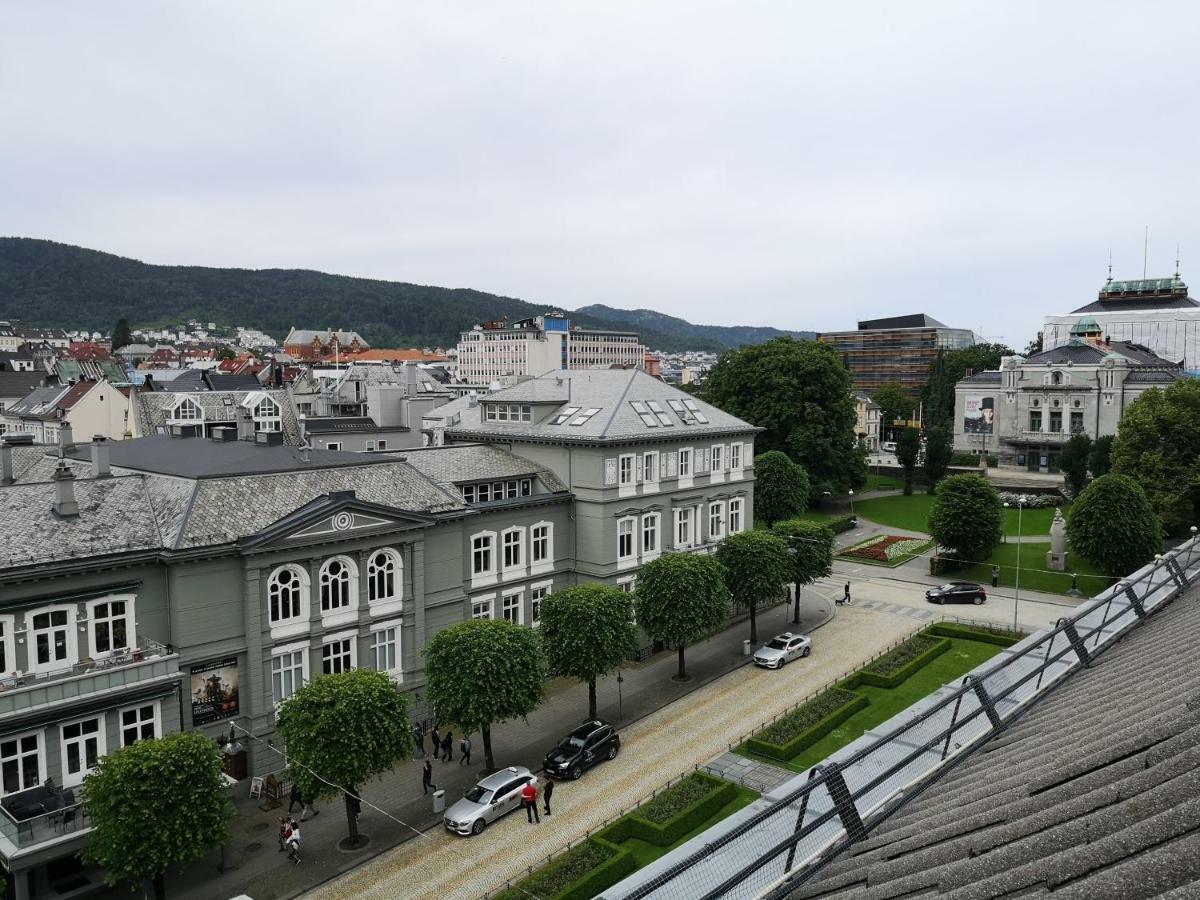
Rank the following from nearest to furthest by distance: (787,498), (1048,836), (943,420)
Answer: (1048,836) → (787,498) → (943,420)

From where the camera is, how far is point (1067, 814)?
273 inches

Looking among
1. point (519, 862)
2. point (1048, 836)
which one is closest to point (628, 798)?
point (519, 862)

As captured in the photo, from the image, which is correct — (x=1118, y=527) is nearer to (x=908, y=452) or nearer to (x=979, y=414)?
(x=908, y=452)

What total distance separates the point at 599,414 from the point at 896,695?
2164 centimetres

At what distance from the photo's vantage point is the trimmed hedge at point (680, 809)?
29237mm

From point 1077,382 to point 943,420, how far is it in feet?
99.2

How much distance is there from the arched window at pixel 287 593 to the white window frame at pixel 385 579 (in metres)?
2.97

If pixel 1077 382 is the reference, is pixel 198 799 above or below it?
below

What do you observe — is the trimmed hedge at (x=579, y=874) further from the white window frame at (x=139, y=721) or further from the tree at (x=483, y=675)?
the white window frame at (x=139, y=721)

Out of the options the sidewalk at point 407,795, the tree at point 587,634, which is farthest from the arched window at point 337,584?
the tree at point 587,634

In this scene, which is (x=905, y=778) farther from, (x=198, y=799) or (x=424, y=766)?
(x=424, y=766)

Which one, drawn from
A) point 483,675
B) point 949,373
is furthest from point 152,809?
point 949,373

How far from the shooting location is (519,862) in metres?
28.3

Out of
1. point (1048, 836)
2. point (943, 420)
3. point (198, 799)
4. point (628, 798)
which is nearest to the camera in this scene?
point (1048, 836)
